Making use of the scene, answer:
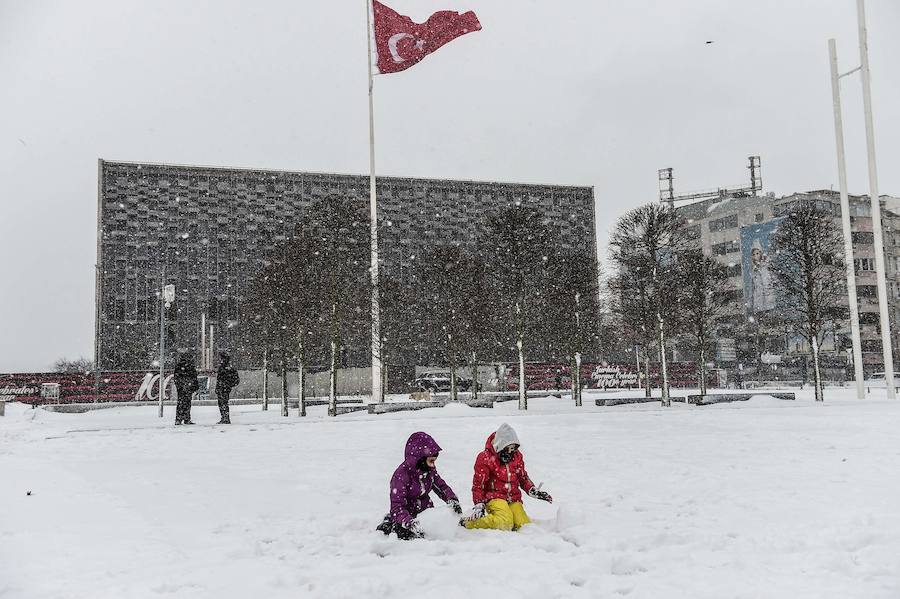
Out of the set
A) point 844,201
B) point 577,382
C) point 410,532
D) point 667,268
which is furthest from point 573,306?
point 410,532

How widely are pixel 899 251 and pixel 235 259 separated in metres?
75.3

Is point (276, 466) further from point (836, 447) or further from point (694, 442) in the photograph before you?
point (836, 447)

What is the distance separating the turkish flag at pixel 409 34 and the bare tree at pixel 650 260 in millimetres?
10307

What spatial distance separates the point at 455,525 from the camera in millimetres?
6398

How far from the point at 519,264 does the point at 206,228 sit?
5957cm

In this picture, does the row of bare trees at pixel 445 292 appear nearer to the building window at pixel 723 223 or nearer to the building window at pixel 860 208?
the building window at pixel 723 223

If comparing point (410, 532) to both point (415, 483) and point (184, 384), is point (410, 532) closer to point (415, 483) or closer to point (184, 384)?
point (415, 483)

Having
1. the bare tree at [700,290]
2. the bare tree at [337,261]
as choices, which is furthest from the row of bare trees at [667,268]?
the bare tree at [337,261]

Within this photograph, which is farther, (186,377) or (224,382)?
(224,382)

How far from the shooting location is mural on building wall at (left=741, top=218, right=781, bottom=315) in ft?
240

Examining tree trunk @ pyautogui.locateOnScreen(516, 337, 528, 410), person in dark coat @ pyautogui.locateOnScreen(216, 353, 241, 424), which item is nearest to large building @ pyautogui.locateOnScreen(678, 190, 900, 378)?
tree trunk @ pyautogui.locateOnScreen(516, 337, 528, 410)

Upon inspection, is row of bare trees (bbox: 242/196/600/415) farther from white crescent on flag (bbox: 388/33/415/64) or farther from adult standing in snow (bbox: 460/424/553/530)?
adult standing in snow (bbox: 460/424/553/530)

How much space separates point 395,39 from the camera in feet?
92.0

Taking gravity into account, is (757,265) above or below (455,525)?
above
